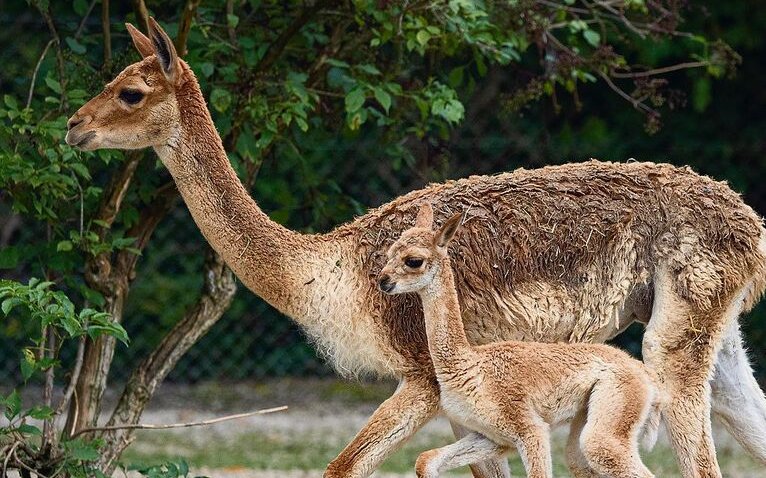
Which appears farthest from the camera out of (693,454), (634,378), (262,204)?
(262,204)

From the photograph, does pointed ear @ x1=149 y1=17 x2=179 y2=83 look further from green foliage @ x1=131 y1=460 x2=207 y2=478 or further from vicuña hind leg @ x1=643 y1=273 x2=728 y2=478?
vicuña hind leg @ x1=643 y1=273 x2=728 y2=478

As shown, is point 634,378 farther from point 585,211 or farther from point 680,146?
point 680,146

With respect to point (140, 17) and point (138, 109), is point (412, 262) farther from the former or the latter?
point (140, 17)

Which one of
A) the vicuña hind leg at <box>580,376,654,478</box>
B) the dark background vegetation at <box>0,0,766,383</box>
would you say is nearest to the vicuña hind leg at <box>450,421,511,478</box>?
the vicuña hind leg at <box>580,376,654,478</box>

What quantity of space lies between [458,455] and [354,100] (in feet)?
6.77

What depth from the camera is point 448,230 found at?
6246mm

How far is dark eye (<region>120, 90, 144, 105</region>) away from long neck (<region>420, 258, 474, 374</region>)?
158 cm

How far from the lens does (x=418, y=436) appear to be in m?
11.3

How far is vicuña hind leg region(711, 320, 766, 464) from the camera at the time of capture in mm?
7055

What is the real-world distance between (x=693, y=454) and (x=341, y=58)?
3.07 metres

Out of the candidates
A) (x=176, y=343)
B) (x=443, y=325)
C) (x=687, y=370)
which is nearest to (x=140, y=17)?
(x=176, y=343)

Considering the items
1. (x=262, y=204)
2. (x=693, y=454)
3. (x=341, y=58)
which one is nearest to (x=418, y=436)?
(x=262, y=204)

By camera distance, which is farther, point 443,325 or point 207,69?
point 207,69

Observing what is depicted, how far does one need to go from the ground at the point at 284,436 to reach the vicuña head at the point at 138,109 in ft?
11.0
